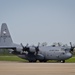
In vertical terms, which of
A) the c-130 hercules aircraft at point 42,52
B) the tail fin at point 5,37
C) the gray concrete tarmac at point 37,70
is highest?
the tail fin at point 5,37

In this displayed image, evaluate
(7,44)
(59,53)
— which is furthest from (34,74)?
(7,44)

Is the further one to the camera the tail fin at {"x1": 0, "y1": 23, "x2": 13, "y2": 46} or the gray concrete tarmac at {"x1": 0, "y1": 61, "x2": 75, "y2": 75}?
the tail fin at {"x1": 0, "y1": 23, "x2": 13, "y2": 46}

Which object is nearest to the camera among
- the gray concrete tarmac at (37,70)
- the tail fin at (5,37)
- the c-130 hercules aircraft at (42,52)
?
the gray concrete tarmac at (37,70)

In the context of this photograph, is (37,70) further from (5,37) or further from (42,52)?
(5,37)

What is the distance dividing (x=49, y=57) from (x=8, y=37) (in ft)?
39.4

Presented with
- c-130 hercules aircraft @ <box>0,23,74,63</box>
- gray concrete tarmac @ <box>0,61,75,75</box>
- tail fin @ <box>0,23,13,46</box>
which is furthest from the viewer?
tail fin @ <box>0,23,13,46</box>

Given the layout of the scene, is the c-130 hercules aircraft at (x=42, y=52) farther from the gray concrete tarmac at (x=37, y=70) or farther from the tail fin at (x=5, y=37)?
the gray concrete tarmac at (x=37, y=70)

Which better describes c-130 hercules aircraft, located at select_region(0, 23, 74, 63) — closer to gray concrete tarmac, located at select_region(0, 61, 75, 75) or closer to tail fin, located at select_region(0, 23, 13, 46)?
tail fin, located at select_region(0, 23, 13, 46)

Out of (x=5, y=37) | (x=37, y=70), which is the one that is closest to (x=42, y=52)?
(x=5, y=37)

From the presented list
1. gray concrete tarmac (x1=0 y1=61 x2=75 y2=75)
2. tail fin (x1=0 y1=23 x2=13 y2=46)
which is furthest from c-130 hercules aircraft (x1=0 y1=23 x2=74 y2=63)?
gray concrete tarmac (x1=0 y1=61 x2=75 y2=75)

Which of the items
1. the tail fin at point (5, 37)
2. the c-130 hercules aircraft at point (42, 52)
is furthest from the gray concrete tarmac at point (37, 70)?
the tail fin at point (5, 37)

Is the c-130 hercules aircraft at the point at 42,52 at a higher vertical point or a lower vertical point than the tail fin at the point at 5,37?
lower

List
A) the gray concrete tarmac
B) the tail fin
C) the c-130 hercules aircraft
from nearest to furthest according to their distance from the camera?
1. the gray concrete tarmac
2. the c-130 hercules aircraft
3. the tail fin

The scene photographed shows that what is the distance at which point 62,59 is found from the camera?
180 ft
